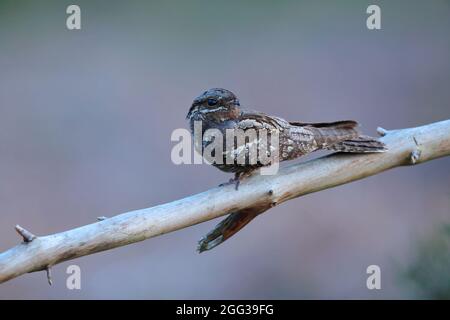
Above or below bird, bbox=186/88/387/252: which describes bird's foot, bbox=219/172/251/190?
below

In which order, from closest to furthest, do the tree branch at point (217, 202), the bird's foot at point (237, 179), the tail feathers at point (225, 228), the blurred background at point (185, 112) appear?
the tree branch at point (217, 202)
the bird's foot at point (237, 179)
the tail feathers at point (225, 228)
the blurred background at point (185, 112)

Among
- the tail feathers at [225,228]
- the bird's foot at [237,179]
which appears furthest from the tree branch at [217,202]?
the tail feathers at [225,228]

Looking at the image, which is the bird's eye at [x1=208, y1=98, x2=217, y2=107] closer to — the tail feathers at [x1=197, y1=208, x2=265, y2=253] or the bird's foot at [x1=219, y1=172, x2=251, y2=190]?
the bird's foot at [x1=219, y1=172, x2=251, y2=190]

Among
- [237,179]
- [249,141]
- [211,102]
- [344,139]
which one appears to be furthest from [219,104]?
[344,139]

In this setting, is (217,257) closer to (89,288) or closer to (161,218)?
(89,288)

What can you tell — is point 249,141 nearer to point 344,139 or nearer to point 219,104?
point 219,104

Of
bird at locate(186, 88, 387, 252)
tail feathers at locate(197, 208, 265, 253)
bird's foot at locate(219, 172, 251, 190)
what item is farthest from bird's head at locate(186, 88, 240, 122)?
tail feathers at locate(197, 208, 265, 253)

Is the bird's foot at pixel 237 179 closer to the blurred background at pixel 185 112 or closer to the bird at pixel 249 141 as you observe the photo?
the bird at pixel 249 141
